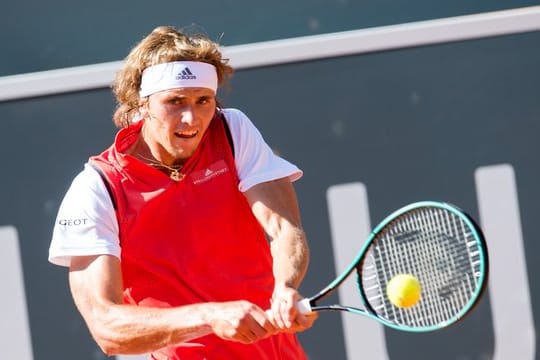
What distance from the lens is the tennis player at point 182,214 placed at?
318 cm

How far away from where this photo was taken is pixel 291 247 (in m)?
3.23

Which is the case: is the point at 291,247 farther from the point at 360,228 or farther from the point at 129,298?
the point at 360,228

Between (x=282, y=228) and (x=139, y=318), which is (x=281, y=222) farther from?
(x=139, y=318)

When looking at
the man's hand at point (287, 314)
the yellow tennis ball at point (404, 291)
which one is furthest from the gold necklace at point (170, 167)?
the yellow tennis ball at point (404, 291)

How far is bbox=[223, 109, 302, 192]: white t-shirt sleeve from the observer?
3.31 metres

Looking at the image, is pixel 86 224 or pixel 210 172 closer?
pixel 86 224

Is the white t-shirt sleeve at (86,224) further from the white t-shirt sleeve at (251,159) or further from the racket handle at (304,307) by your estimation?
the racket handle at (304,307)

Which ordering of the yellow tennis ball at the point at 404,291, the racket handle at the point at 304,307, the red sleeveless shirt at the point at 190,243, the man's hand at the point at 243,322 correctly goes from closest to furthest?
the man's hand at the point at 243,322
the racket handle at the point at 304,307
the yellow tennis ball at the point at 404,291
the red sleeveless shirt at the point at 190,243

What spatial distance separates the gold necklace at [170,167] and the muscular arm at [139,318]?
0.29 meters

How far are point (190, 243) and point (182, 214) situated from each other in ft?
0.26

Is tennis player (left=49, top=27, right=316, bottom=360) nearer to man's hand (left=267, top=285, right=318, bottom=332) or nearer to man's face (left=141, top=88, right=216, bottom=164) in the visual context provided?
man's face (left=141, top=88, right=216, bottom=164)

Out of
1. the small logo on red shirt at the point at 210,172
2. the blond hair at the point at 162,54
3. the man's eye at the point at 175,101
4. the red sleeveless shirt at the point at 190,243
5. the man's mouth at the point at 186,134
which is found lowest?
the red sleeveless shirt at the point at 190,243

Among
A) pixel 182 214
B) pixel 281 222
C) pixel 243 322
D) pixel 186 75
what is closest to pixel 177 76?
pixel 186 75

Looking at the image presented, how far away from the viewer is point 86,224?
3.17 m
